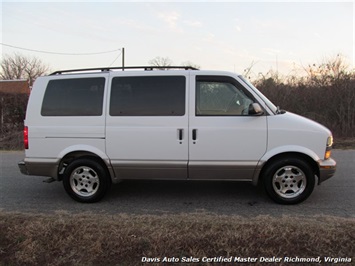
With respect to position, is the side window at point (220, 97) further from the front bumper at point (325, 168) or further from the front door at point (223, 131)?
the front bumper at point (325, 168)

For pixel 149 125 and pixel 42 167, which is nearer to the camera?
pixel 149 125

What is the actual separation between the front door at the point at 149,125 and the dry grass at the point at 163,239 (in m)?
1.13

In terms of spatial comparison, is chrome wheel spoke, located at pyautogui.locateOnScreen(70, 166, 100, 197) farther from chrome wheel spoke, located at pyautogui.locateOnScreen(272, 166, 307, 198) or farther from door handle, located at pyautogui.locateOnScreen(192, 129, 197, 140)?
chrome wheel spoke, located at pyautogui.locateOnScreen(272, 166, 307, 198)

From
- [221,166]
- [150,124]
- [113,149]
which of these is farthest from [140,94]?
[221,166]

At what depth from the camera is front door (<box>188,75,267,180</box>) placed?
480 centimetres

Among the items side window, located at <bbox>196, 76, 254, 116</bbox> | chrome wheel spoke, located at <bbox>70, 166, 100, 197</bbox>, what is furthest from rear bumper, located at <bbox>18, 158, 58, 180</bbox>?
side window, located at <bbox>196, 76, 254, 116</bbox>

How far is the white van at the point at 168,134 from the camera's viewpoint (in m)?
4.81

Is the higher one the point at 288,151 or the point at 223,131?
the point at 223,131

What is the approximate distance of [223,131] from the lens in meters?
4.81

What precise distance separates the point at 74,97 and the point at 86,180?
51.5 inches

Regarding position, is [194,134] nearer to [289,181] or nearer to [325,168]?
[289,181]

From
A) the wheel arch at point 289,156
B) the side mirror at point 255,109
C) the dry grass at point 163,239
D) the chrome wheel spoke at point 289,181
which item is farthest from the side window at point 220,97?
the dry grass at point 163,239

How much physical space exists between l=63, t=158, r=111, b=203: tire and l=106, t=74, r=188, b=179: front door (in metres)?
0.27

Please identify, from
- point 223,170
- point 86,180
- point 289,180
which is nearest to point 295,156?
point 289,180
